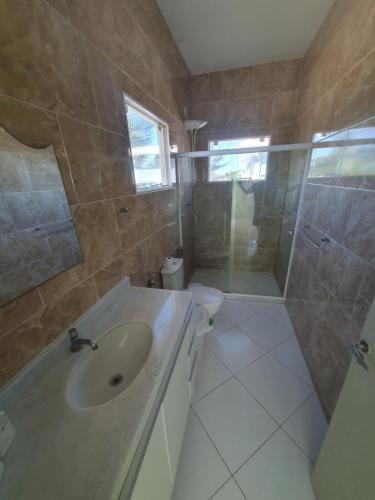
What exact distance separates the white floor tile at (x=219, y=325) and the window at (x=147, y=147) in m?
1.51

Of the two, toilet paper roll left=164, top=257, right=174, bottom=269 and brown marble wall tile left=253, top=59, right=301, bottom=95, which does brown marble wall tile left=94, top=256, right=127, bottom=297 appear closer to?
toilet paper roll left=164, top=257, right=174, bottom=269

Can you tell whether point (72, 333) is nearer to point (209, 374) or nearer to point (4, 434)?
point (4, 434)

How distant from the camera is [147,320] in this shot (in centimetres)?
99

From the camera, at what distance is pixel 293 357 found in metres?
1.62

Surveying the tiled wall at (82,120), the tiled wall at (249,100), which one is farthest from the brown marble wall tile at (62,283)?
the tiled wall at (249,100)

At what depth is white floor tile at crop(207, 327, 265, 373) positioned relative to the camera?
1587mm

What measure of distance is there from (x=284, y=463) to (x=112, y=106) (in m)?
2.20

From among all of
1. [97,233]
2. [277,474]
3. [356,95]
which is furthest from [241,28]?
[277,474]

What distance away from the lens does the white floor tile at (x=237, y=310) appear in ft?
6.87

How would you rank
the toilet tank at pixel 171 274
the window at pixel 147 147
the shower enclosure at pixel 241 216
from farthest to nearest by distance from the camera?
1. the shower enclosure at pixel 241 216
2. the toilet tank at pixel 171 274
3. the window at pixel 147 147

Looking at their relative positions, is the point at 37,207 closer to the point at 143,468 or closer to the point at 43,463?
the point at 43,463

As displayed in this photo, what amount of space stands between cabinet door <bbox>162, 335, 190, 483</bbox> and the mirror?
0.68 m

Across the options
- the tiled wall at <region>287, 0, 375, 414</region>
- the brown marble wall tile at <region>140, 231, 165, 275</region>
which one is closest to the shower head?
the tiled wall at <region>287, 0, 375, 414</region>

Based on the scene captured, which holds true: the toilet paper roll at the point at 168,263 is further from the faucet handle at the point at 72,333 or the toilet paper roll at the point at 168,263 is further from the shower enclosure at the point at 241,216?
the faucet handle at the point at 72,333
